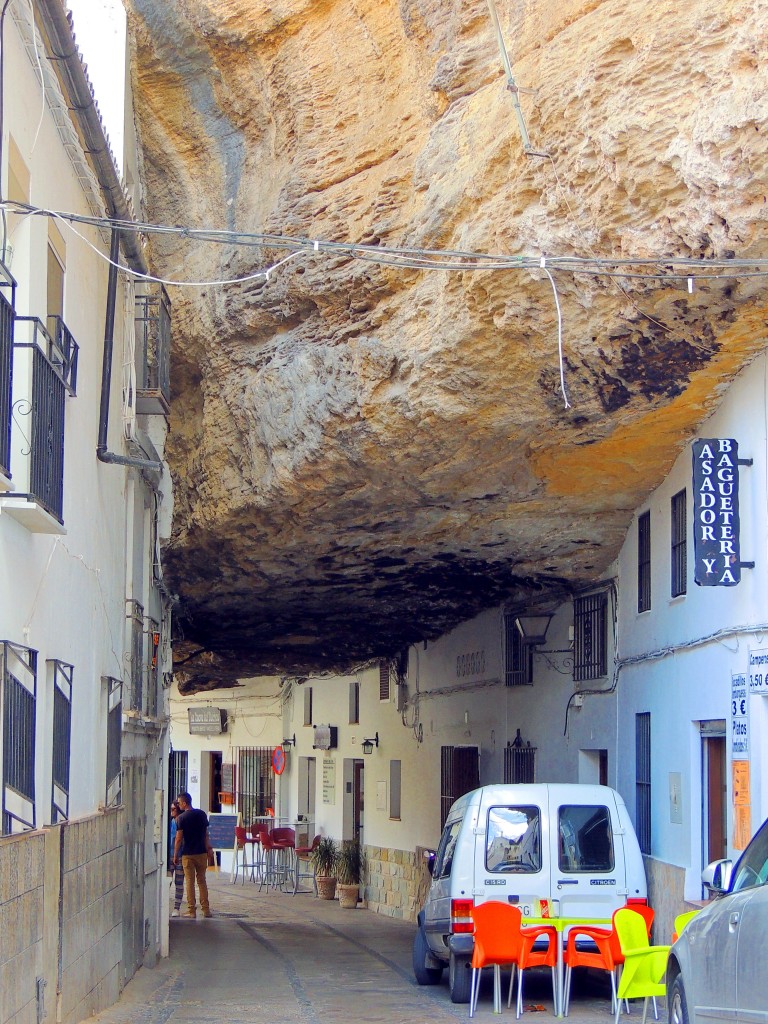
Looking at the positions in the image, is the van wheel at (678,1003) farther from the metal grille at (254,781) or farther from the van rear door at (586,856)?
the metal grille at (254,781)

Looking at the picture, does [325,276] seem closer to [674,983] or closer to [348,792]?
[674,983]

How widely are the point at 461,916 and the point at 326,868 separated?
14.3m

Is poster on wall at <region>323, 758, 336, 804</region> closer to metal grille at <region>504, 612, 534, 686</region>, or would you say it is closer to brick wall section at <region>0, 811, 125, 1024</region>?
metal grille at <region>504, 612, 534, 686</region>

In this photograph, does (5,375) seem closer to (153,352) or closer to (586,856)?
(153,352)

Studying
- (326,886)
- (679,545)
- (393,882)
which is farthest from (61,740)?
(326,886)

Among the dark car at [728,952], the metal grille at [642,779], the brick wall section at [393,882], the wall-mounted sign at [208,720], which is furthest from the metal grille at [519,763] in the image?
the wall-mounted sign at [208,720]

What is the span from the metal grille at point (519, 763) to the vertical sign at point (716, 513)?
280 inches

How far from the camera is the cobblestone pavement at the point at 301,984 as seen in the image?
1039 cm

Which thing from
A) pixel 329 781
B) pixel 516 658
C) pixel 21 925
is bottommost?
pixel 329 781

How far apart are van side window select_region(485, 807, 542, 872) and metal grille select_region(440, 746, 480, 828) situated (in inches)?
274

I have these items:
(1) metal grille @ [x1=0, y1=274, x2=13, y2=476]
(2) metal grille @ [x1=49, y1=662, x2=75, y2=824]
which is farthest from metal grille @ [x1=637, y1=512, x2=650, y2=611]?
(1) metal grille @ [x1=0, y1=274, x2=13, y2=476]

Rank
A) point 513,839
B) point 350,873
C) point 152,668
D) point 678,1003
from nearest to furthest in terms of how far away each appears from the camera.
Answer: point 678,1003
point 513,839
point 152,668
point 350,873

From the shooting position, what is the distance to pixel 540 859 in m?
11.1

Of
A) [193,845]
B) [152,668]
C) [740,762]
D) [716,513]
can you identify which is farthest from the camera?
[193,845]
